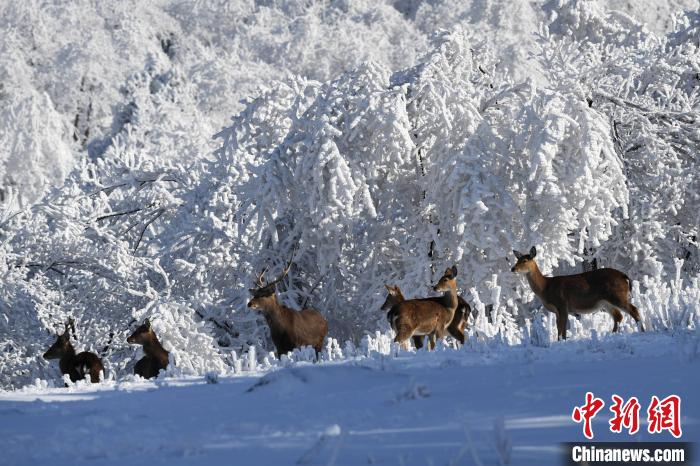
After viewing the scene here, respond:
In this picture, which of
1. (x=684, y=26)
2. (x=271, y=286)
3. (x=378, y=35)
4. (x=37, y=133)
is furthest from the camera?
(x=378, y=35)

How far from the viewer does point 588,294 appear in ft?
33.2

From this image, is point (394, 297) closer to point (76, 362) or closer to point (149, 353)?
point (149, 353)

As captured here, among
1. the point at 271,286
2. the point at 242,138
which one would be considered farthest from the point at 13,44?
the point at 271,286

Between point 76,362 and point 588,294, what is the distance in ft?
22.7

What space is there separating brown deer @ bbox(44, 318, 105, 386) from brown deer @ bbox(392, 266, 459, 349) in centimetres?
420

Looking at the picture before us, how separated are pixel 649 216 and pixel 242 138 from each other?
29.3 ft

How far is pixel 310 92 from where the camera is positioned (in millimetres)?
20906

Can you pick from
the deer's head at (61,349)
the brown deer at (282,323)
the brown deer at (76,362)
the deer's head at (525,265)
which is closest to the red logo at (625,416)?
the deer's head at (525,265)

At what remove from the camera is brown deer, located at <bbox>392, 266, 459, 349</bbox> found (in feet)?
32.0

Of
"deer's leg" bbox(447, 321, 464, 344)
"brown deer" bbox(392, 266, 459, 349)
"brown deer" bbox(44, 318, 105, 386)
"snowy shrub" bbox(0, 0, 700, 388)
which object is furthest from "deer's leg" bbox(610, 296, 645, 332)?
"brown deer" bbox(44, 318, 105, 386)

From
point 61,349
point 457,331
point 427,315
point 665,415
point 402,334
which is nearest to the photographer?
point 665,415

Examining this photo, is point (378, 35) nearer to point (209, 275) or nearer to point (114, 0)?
point (114, 0)

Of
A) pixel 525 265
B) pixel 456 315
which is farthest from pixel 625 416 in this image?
pixel 456 315

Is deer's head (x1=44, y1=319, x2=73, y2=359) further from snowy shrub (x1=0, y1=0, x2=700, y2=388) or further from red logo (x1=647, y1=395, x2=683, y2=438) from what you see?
red logo (x1=647, y1=395, x2=683, y2=438)
